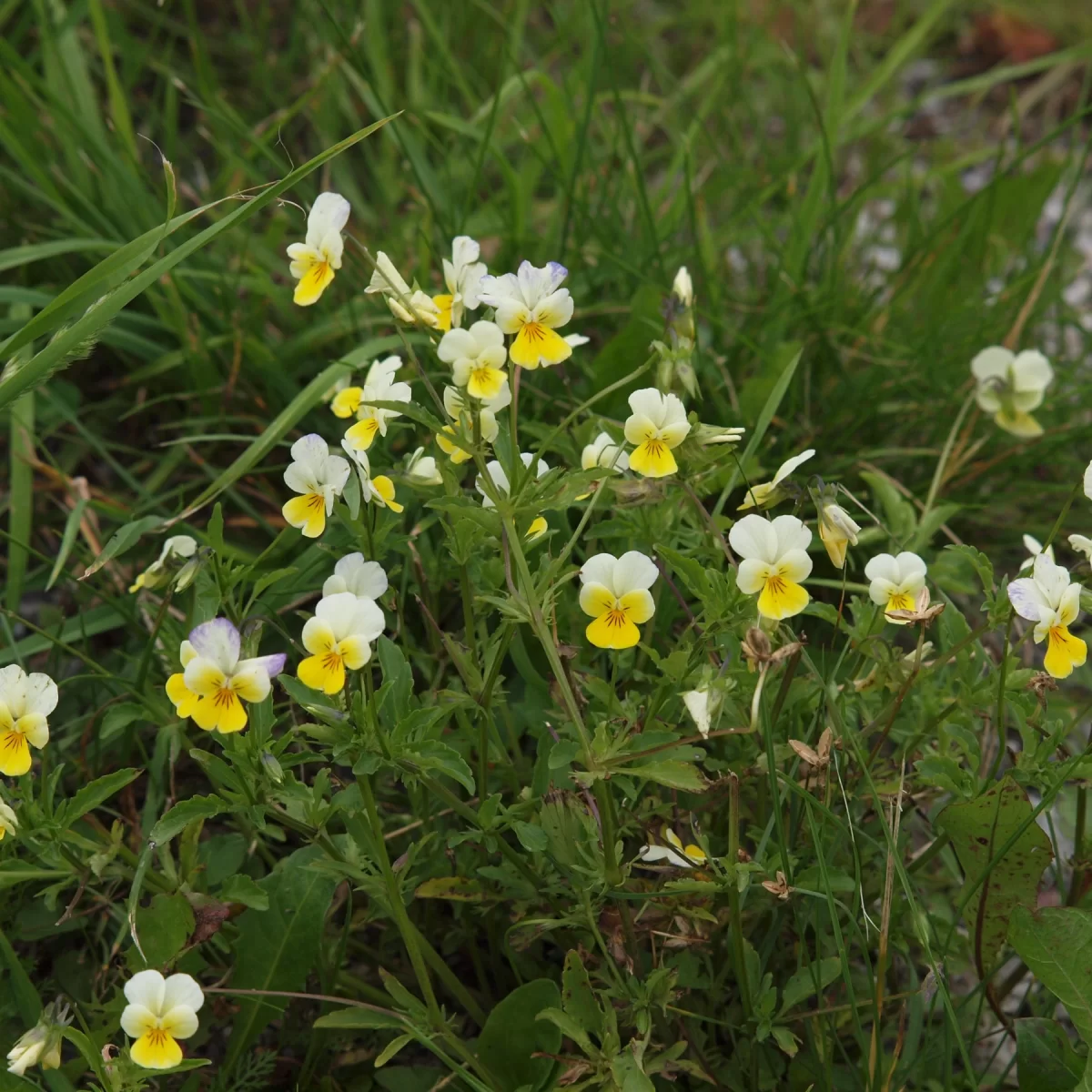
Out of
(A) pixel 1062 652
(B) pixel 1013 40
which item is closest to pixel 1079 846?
(A) pixel 1062 652

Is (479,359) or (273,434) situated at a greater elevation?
(479,359)

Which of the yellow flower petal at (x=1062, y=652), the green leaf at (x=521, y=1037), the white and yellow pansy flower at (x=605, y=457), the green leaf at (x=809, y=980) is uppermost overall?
the white and yellow pansy flower at (x=605, y=457)

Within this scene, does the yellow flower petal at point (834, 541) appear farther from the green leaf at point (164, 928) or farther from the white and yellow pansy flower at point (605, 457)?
the green leaf at point (164, 928)

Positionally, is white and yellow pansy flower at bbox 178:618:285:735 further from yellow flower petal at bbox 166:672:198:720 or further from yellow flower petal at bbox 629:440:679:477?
yellow flower petal at bbox 629:440:679:477

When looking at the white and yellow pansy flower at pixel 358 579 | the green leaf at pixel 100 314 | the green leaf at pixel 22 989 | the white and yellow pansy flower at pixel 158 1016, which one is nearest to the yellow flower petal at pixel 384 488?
the white and yellow pansy flower at pixel 358 579

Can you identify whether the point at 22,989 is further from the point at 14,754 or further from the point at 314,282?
the point at 314,282
